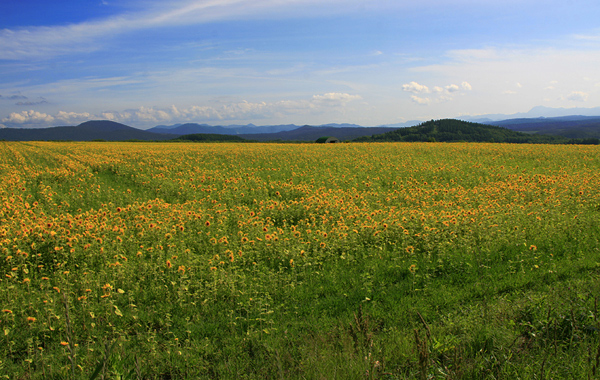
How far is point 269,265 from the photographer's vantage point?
696 cm

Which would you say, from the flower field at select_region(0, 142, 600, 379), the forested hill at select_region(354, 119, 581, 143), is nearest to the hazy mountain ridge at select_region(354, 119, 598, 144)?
the forested hill at select_region(354, 119, 581, 143)

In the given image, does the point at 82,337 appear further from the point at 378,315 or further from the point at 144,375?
the point at 378,315

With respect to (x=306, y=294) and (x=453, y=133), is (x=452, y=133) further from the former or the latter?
(x=306, y=294)

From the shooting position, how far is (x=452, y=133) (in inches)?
4198

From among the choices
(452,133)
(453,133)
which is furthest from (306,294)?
(453,133)

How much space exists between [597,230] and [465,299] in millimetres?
5722

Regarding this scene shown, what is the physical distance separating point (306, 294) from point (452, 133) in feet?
374

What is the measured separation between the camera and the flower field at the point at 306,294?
3.74 m

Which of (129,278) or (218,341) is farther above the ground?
(129,278)

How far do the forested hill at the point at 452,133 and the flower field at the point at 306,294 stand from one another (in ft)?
270

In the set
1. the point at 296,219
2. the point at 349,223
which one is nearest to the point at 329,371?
the point at 349,223

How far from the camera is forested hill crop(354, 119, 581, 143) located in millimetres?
91625

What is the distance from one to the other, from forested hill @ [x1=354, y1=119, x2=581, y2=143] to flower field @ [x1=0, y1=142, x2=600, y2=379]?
3240 inches

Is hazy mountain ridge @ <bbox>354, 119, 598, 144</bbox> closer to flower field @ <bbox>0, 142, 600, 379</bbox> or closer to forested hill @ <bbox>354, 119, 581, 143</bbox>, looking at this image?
forested hill @ <bbox>354, 119, 581, 143</bbox>
